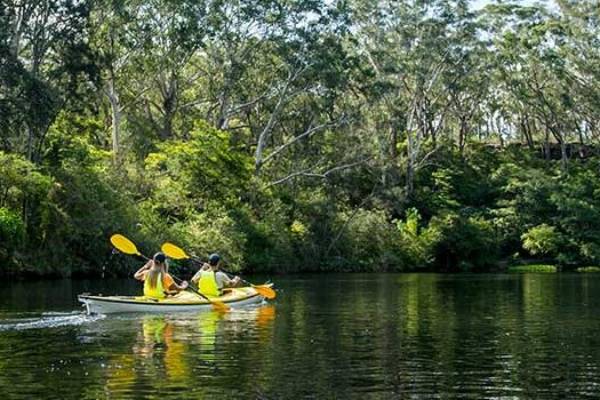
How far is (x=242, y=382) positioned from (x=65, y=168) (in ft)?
94.6

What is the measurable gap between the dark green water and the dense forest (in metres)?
12.2

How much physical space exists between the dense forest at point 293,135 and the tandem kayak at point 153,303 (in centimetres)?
1308

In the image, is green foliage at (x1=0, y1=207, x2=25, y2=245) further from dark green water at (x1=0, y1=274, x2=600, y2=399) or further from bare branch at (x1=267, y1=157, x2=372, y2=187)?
bare branch at (x1=267, y1=157, x2=372, y2=187)

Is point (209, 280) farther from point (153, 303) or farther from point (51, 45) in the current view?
point (51, 45)

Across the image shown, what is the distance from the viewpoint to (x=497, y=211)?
65438mm

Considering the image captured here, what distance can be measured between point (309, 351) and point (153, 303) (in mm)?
7080

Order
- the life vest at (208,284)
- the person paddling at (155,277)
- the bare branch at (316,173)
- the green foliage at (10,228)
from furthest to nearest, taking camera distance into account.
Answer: the bare branch at (316,173) < the green foliage at (10,228) < the life vest at (208,284) < the person paddling at (155,277)

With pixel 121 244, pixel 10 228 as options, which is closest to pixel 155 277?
pixel 121 244

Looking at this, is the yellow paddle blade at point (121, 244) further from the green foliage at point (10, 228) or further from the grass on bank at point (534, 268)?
the grass on bank at point (534, 268)

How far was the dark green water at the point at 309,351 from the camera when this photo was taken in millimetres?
12805

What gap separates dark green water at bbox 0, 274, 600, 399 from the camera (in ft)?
42.0

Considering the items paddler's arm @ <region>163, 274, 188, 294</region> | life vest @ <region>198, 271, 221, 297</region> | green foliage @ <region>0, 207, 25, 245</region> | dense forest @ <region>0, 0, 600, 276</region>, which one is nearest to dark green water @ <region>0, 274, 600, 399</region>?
life vest @ <region>198, 271, 221, 297</region>

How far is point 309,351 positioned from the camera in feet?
54.0

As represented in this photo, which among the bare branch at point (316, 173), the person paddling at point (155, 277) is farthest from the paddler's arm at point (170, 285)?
the bare branch at point (316, 173)
